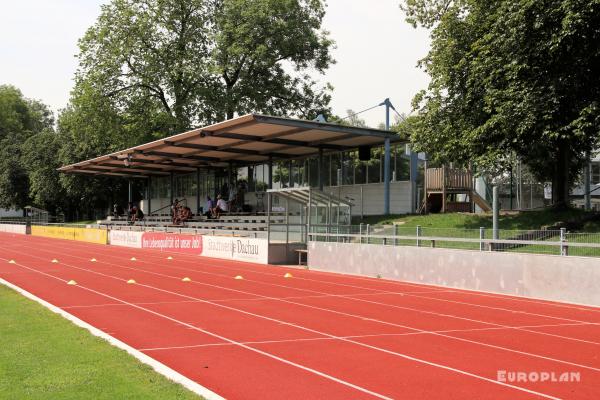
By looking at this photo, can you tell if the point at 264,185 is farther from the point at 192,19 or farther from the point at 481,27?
the point at 481,27

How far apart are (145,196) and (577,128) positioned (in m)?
49.7

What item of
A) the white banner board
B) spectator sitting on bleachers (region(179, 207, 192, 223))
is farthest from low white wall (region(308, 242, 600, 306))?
the white banner board

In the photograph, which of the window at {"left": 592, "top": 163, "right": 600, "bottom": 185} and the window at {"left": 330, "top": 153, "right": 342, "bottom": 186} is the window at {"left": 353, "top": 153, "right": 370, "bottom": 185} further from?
the window at {"left": 592, "top": 163, "right": 600, "bottom": 185}

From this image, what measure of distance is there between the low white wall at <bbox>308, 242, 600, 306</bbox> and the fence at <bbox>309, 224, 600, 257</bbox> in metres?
0.23

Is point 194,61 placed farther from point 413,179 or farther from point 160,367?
point 160,367

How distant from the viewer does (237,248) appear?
2980cm

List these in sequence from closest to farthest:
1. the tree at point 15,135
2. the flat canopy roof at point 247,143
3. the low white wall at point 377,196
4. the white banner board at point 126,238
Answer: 1. the flat canopy roof at point 247,143
2. the low white wall at point 377,196
3. the white banner board at point 126,238
4. the tree at point 15,135

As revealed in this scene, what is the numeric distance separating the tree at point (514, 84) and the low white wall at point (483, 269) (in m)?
5.24

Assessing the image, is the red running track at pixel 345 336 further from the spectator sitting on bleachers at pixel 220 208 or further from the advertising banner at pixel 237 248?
the spectator sitting on bleachers at pixel 220 208

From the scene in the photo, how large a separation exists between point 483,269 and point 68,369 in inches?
494

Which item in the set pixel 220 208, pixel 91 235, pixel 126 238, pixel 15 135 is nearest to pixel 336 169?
pixel 220 208

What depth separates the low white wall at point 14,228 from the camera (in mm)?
69125

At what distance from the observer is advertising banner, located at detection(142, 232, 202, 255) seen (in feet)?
114

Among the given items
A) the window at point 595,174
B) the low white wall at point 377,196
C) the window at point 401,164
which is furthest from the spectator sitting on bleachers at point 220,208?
the window at point 595,174
